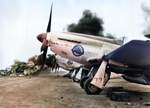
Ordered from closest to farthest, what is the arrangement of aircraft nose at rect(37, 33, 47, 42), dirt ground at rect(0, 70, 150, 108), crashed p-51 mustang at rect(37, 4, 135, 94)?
1. dirt ground at rect(0, 70, 150, 108)
2. crashed p-51 mustang at rect(37, 4, 135, 94)
3. aircraft nose at rect(37, 33, 47, 42)

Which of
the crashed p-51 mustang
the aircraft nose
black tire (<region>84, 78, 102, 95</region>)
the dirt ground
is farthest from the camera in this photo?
the aircraft nose

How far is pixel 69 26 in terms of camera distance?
1046 cm

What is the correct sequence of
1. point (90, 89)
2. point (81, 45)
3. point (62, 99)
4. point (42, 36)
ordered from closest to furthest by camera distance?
1. point (62, 99)
2. point (90, 89)
3. point (81, 45)
4. point (42, 36)

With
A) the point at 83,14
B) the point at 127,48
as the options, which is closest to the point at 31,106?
the point at 127,48

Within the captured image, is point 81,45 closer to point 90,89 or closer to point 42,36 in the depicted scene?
point 42,36

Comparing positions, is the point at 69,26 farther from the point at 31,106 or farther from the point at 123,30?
the point at 31,106

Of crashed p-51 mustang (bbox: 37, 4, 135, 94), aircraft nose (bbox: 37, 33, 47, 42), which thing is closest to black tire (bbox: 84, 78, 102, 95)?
crashed p-51 mustang (bbox: 37, 4, 135, 94)

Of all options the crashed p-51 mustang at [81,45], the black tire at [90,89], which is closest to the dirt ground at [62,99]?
the black tire at [90,89]

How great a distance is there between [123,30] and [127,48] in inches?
108

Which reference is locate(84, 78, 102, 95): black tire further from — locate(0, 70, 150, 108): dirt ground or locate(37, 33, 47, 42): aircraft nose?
locate(37, 33, 47, 42): aircraft nose

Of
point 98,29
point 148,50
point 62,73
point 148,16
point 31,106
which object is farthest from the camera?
point 62,73

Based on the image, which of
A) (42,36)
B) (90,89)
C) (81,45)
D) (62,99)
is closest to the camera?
(62,99)

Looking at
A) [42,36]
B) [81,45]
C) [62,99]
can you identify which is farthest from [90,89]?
[42,36]

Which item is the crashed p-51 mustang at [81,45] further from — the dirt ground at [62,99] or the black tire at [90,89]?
the dirt ground at [62,99]
